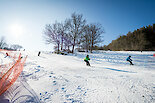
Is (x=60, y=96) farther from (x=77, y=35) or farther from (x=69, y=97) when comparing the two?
(x=77, y=35)

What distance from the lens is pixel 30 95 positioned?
211cm

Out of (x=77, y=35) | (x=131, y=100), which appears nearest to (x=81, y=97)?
(x=131, y=100)

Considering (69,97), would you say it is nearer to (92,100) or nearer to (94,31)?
(92,100)

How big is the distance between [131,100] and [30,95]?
316cm

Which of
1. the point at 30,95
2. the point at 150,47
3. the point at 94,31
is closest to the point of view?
the point at 30,95

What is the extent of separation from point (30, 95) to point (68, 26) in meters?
23.6

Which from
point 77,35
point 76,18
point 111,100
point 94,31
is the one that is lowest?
point 111,100

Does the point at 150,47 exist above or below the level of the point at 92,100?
above

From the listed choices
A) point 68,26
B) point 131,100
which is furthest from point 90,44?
point 131,100

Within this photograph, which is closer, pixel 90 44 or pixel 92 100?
pixel 92 100

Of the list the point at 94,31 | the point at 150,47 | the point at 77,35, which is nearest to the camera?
the point at 77,35

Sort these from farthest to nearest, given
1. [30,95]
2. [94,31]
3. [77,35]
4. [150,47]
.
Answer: [150,47] < [94,31] < [77,35] < [30,95]

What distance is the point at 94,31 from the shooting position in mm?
27000

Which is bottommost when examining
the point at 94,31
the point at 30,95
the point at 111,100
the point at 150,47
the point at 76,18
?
the point at 111,100
